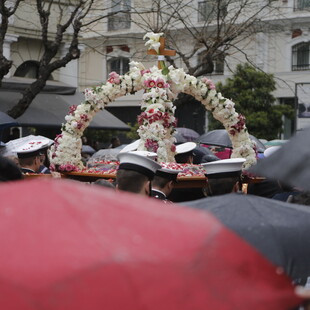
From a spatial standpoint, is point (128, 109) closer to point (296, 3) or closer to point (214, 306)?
point (296, 3)

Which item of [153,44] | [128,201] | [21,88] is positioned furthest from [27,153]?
[21,88]

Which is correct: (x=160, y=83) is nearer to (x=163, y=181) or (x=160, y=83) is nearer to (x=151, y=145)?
(x=151, y=145)

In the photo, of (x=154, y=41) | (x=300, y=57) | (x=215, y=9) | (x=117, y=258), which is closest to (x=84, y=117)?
(x=154, y=41)

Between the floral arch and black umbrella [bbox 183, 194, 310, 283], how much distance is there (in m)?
5.16

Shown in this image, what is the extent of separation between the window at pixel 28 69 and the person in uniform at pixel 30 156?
15.6 m

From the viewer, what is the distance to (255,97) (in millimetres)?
27078

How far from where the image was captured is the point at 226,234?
2053 mm

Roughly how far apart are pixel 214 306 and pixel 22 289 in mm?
447

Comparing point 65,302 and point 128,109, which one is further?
point 128,109

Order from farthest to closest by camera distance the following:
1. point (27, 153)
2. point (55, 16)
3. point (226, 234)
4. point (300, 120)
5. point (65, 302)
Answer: point (300, 120)
point (55, 16)
point (27, 153)
point (226, 234)
point (65, 302)

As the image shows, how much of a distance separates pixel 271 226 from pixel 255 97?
79.4 feet

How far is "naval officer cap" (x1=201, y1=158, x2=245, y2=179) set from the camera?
5.28 metres

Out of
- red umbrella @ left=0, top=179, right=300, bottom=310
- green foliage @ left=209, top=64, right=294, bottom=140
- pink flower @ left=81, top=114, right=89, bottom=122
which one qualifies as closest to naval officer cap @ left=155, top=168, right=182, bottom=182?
pink flower @ left=81, top=114, right=89, bottom=122

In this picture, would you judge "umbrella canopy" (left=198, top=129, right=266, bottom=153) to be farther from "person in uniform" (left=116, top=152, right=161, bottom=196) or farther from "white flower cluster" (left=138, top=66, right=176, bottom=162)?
"person in uniform" (left=116, top=152, right=161, bottom=196)
